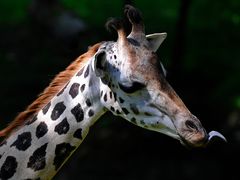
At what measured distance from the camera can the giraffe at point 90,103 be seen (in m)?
4.46

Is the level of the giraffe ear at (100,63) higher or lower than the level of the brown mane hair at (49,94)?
higher

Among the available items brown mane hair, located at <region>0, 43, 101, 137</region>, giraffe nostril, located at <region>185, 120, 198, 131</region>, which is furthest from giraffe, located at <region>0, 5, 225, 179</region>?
giraffe nostril, located at <region>185, 120, 198, 131</region>

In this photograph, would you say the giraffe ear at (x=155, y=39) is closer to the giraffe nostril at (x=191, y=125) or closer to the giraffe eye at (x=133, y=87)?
the giraffe eye at (x=133, y=87)

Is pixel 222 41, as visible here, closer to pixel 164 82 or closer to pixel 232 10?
Result: pixel 232 10

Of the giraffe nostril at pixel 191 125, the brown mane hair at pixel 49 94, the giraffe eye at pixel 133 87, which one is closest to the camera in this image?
the giraffe nostril at pixel 191 125

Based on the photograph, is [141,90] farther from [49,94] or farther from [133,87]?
[49,94]

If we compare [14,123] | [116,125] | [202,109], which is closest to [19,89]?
[116,125]

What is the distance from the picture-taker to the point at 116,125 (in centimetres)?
1017

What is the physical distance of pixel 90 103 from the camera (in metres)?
4.68

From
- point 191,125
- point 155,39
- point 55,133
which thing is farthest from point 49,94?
point 191,125

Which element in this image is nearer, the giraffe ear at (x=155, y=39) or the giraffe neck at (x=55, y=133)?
A: the giraffe neck at (x=55, y=133)

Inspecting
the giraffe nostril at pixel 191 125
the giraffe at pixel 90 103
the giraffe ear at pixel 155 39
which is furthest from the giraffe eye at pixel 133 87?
the giraffe ear at pixel 155 39

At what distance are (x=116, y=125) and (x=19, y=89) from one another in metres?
1.91

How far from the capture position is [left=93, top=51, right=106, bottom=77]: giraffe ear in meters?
4.54
